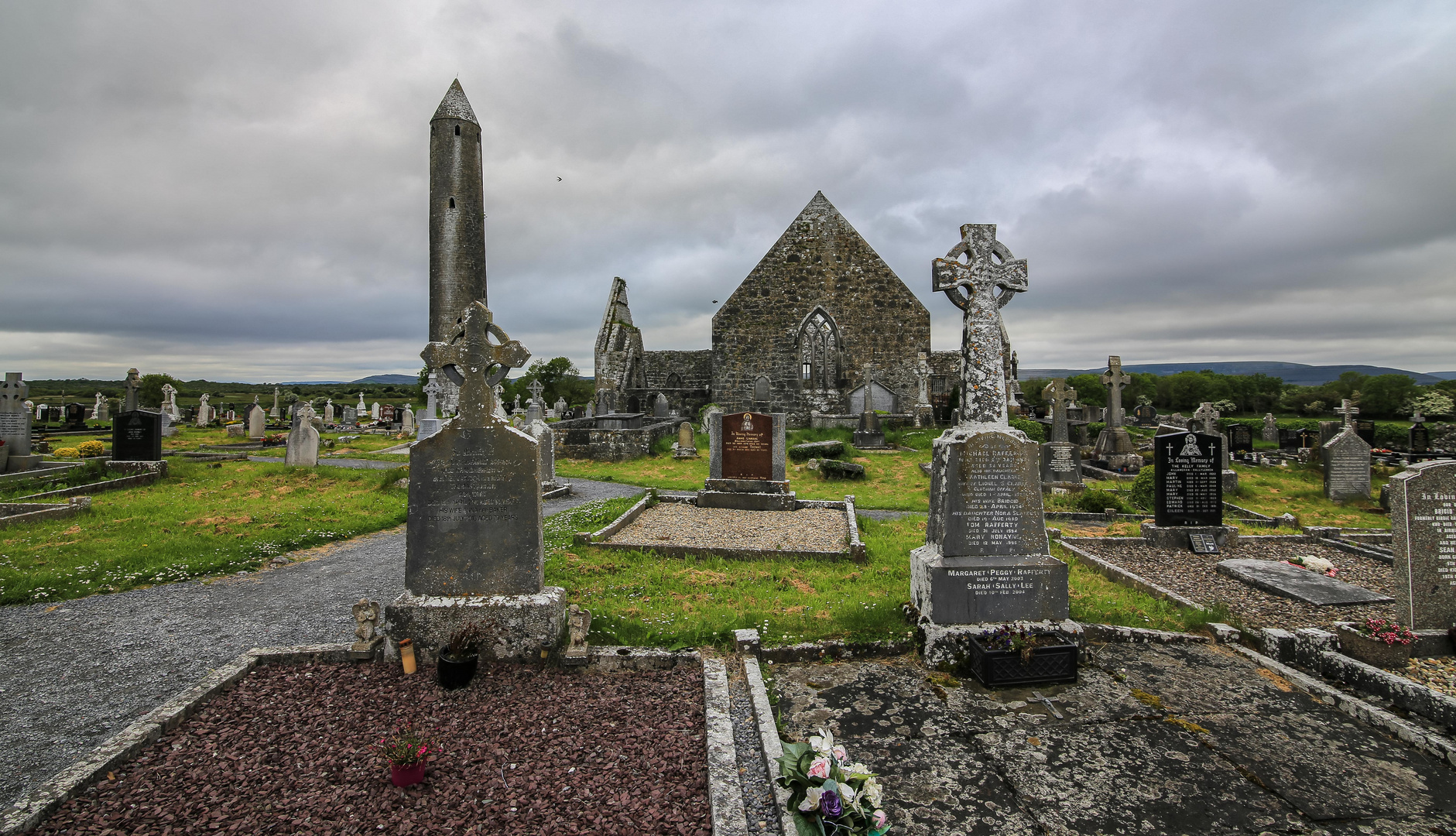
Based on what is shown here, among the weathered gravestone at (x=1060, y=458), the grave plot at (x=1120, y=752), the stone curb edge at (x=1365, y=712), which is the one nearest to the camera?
the grave plot at (x=1120, y=752)

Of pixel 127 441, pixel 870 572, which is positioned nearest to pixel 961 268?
pixel 870 572

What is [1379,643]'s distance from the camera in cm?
445

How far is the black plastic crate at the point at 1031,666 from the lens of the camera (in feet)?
14.3

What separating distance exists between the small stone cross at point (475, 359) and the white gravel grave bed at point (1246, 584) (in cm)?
674

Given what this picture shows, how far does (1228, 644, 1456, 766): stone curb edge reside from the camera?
3.54 m

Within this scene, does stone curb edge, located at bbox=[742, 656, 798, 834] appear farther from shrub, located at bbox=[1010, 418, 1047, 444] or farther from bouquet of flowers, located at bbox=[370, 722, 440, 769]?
shrub, located at bbox=[1010, 418, 1047, 444]

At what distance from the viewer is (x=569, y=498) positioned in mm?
12234

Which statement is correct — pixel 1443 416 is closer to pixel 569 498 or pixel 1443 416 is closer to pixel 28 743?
pixel 569 498

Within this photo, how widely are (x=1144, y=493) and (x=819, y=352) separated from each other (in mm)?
12853

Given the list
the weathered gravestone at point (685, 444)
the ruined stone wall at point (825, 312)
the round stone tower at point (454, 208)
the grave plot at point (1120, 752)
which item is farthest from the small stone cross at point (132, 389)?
the grave plot at point (1120, 752)

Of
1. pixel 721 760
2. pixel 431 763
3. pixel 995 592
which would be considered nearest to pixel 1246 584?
pixel 995 592

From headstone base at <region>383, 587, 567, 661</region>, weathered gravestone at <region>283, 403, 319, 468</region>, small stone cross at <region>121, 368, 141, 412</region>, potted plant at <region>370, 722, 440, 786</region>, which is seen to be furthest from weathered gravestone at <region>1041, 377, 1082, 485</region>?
small stone cross at <region>121, 368, 141, 412</region>

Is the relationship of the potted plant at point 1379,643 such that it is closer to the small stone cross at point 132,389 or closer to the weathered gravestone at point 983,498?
the weathered gravestone at point 983,498

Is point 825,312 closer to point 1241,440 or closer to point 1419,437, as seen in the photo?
point 1241,440
